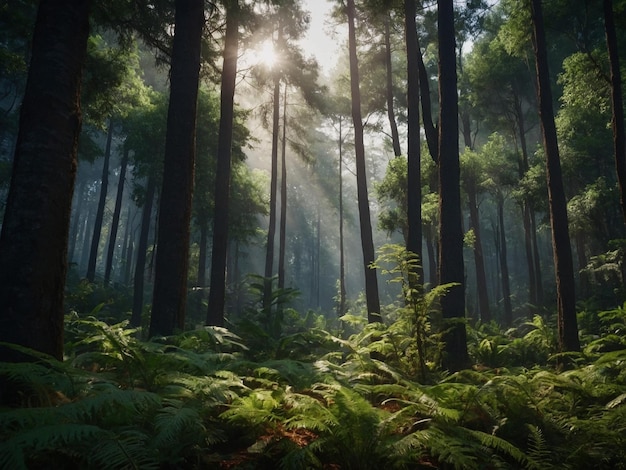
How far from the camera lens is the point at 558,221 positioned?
9062 millimetres

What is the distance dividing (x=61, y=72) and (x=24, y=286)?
2.18m

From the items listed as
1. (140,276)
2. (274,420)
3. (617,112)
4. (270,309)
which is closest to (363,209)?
(270,309)

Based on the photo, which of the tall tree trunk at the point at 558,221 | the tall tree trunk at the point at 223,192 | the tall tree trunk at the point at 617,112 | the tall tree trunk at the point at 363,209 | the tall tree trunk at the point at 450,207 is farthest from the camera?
the tall tree trunk at the point at 363,209

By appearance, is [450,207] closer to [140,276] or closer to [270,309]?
[270,309]

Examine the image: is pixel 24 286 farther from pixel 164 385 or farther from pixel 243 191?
pixel 243 191

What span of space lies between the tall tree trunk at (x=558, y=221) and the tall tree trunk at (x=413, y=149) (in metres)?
3.40

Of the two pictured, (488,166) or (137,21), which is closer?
(137,21)

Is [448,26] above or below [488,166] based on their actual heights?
below

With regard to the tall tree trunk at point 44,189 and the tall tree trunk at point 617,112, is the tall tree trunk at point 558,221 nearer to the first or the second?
the tall tree trunk at point 617,112

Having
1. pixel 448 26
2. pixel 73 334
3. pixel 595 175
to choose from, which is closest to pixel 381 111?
pixel 595 175

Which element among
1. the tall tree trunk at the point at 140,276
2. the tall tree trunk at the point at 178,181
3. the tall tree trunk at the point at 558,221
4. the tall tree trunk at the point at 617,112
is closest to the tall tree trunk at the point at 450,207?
the tall tree trunk at the point at 558,221

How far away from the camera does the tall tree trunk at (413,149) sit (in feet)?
38.2

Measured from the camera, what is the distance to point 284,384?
4.29 meters

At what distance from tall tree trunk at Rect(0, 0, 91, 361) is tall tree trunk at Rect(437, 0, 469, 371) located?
6306 millimetres
